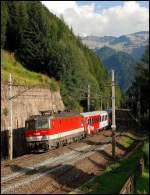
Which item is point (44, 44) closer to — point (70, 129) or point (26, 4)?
point (26, 4)

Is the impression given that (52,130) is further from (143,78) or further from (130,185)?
(130,185)

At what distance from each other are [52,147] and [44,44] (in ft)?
140

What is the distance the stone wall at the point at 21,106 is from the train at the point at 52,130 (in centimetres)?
313

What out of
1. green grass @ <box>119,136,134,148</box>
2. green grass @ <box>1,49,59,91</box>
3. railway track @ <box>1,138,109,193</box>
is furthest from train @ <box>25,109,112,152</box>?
green grass @ <box>1,49,59,91</box>

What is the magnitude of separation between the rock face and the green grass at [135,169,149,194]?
23.9 meters

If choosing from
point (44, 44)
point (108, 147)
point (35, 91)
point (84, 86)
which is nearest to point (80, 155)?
point (108, 147)

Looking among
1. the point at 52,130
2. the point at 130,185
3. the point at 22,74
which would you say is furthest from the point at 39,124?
the point at 22,74

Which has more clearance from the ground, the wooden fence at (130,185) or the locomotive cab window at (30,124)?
the locomotive cab window at (30,124)

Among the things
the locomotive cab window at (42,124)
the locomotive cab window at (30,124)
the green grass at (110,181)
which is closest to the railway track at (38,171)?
the green grass at (110,181)

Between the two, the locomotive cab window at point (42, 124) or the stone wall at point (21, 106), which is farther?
the stone wall at point (21, 106)

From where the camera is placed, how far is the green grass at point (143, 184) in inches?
869

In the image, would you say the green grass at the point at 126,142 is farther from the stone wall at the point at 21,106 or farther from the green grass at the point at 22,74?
the green grass at the point at 22,74

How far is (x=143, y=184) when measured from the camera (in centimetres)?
2417

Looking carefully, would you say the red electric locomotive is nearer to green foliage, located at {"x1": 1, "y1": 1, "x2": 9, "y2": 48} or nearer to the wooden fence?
the wooden fence
